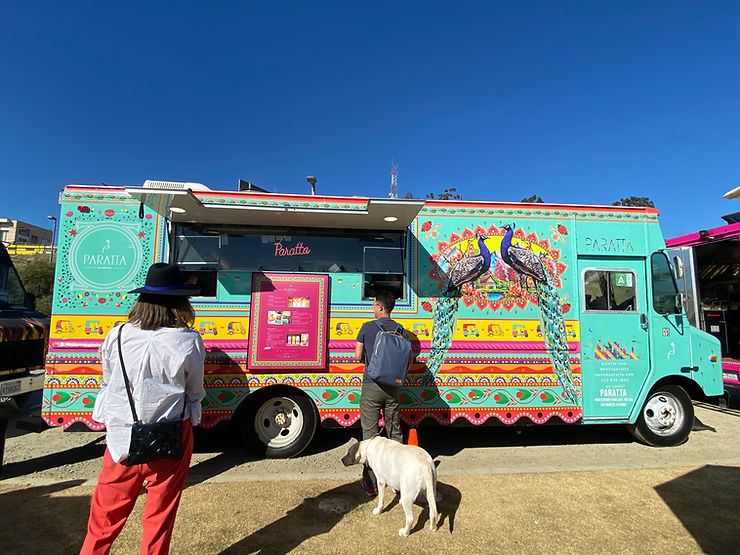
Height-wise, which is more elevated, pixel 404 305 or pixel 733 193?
pixel 733 193

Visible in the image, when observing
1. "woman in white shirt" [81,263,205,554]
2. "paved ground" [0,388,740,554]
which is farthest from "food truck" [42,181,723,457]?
"woman in white shirt" [81,263,205,554]

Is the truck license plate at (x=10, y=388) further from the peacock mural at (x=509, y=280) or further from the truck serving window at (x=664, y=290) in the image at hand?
the truck serving window at (x=664, y=290)

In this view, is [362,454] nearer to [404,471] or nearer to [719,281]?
[404,471]

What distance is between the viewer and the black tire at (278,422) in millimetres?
4684

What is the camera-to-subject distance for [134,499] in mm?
2311

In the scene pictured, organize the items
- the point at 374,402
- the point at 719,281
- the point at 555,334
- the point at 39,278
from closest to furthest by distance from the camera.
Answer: the point at 374,402, the point at 555,334, the point at 719,281, the point at 39,278

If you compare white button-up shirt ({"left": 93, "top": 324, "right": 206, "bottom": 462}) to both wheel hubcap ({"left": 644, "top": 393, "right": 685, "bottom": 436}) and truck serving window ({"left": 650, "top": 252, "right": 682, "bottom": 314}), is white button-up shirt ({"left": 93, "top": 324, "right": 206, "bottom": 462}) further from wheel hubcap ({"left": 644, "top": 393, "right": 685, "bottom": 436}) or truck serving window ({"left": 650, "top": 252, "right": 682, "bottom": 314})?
wheel hubcap ({"left": 644, "top": 393, "right": 685, "bottom": 436})

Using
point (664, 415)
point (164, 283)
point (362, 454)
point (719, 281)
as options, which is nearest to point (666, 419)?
point (664, 415)

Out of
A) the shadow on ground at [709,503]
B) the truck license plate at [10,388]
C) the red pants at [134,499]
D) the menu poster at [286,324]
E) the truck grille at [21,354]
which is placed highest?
the menu poster at [286,324]

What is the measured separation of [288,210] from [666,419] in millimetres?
5413

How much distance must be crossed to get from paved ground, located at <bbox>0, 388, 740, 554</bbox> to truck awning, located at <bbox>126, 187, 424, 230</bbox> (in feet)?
9.04

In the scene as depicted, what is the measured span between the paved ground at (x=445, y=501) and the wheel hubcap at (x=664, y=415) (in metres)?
0.27

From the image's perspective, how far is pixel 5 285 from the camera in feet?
19.3

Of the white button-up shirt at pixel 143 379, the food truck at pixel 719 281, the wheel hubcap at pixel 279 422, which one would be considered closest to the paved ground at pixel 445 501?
the wheel hubcap at pixel 279 422
